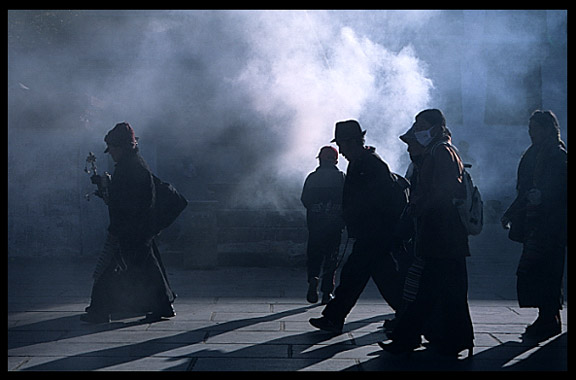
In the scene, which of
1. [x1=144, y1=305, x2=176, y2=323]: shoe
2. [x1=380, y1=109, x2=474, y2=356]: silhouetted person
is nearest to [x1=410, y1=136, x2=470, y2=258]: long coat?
[x1=380, y1=109, x2=474, y2=356]: silhouetted person

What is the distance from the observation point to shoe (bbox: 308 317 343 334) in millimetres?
4613

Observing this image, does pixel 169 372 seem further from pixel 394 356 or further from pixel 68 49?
pixel 68 49

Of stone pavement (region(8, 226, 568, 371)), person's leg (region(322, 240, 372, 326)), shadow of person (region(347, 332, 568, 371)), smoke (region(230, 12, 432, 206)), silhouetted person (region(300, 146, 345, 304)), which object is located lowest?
shadow of person (region(347, 332, 568, 371))

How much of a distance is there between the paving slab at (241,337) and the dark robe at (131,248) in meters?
0.18

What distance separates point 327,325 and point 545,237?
5.53ft

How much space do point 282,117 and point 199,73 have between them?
1911 millimetres

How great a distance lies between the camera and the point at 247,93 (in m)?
11.5

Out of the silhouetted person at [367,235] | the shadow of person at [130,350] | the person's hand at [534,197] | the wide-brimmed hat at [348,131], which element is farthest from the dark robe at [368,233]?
the person's hand at [534,197]

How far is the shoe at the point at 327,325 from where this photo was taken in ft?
15.1

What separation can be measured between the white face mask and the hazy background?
218 inches

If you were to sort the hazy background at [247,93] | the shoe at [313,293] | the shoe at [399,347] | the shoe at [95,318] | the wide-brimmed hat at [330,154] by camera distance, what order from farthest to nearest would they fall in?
the hazy background at [247,93]
the wide-brimmed hat at [330,154]
the shoe at [313,293]
the shoe at [95,318]
the shoe at [399,347]

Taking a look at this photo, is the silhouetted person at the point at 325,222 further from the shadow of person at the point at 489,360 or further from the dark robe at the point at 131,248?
the shadow of person at the point at 489,360

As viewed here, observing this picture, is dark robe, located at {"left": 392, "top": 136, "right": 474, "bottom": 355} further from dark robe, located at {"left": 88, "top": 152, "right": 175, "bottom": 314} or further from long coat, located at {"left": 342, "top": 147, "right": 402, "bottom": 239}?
dark robe, located at {"left": 88, "top": 152, "right": 175, "bottom": 314}

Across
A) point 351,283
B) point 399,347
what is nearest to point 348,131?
point 351,283
